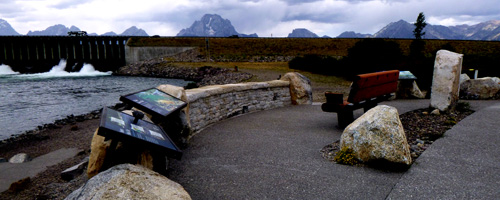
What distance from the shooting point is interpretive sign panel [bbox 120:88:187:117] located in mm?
4926

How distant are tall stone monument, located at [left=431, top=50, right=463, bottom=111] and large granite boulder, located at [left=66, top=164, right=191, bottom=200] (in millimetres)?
8043

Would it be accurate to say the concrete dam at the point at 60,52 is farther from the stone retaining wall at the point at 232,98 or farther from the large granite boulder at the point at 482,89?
the large granite boulder at the point at 482,89

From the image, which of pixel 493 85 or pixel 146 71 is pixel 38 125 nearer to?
pixel 493 85

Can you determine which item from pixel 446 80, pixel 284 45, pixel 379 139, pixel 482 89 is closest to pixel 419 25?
pixel 284 45

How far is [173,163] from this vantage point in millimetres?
5762

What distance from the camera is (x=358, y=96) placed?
7797mm

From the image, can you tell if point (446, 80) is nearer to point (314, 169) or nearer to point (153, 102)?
point (314, 169)

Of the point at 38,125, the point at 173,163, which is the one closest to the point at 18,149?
the point at 38,125

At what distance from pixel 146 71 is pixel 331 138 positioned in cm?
3896

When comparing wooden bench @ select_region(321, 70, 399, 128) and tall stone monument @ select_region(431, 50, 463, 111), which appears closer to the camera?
wooden bench @ select_region(321, 70, 399, 128)

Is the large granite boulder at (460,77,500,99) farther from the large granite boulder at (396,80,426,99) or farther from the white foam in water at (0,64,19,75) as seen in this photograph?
the white foam in water at (0,64,19,75)

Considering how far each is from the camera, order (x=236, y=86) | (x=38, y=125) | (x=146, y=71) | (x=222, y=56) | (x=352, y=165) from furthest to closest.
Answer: (x=222, y=56) < (x=146, y=71) < (x=38, y=125) < (x=236, y=86) < (x=352, y=165)

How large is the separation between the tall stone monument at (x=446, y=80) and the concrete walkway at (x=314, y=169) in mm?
1013

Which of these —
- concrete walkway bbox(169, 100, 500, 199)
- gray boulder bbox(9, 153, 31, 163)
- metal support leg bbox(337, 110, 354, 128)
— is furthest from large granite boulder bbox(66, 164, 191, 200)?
gray boulder bbox(9, 153, 31, 163)
